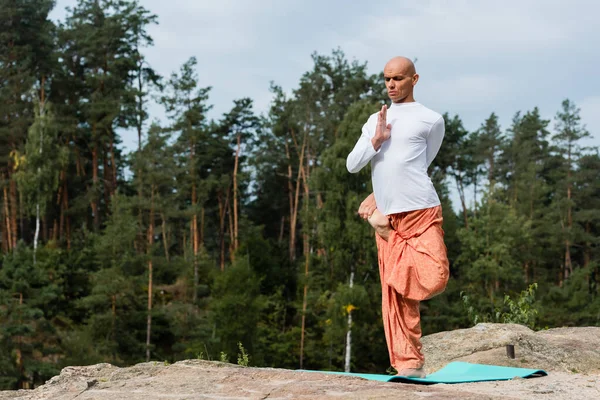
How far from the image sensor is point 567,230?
4069 cm

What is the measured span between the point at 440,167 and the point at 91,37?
20.5 m

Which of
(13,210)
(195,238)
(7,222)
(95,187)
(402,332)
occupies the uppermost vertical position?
(95,187)

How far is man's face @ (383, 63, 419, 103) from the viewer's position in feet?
23.5

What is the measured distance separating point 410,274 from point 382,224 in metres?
0.59

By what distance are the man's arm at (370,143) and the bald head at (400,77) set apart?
268mm

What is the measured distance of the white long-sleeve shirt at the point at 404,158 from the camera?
23.0ft

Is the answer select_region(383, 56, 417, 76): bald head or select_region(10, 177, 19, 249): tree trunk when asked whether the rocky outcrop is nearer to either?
select_region(383, 56, 417, 76): bald head

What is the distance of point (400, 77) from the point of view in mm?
7172

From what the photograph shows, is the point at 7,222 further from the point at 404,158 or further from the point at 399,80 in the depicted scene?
the point at 404,158

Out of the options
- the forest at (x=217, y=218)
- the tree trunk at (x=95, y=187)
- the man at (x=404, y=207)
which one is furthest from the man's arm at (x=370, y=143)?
the tree trunk at (x=95, y=187)

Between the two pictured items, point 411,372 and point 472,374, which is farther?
point 472,374

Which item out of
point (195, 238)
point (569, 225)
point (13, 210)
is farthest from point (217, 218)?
point (569, 225)

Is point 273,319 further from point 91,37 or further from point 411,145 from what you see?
point 411,145

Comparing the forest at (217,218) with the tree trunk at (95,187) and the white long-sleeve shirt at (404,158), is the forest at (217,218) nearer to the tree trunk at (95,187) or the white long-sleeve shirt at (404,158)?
the tree trunk at (95,187)
